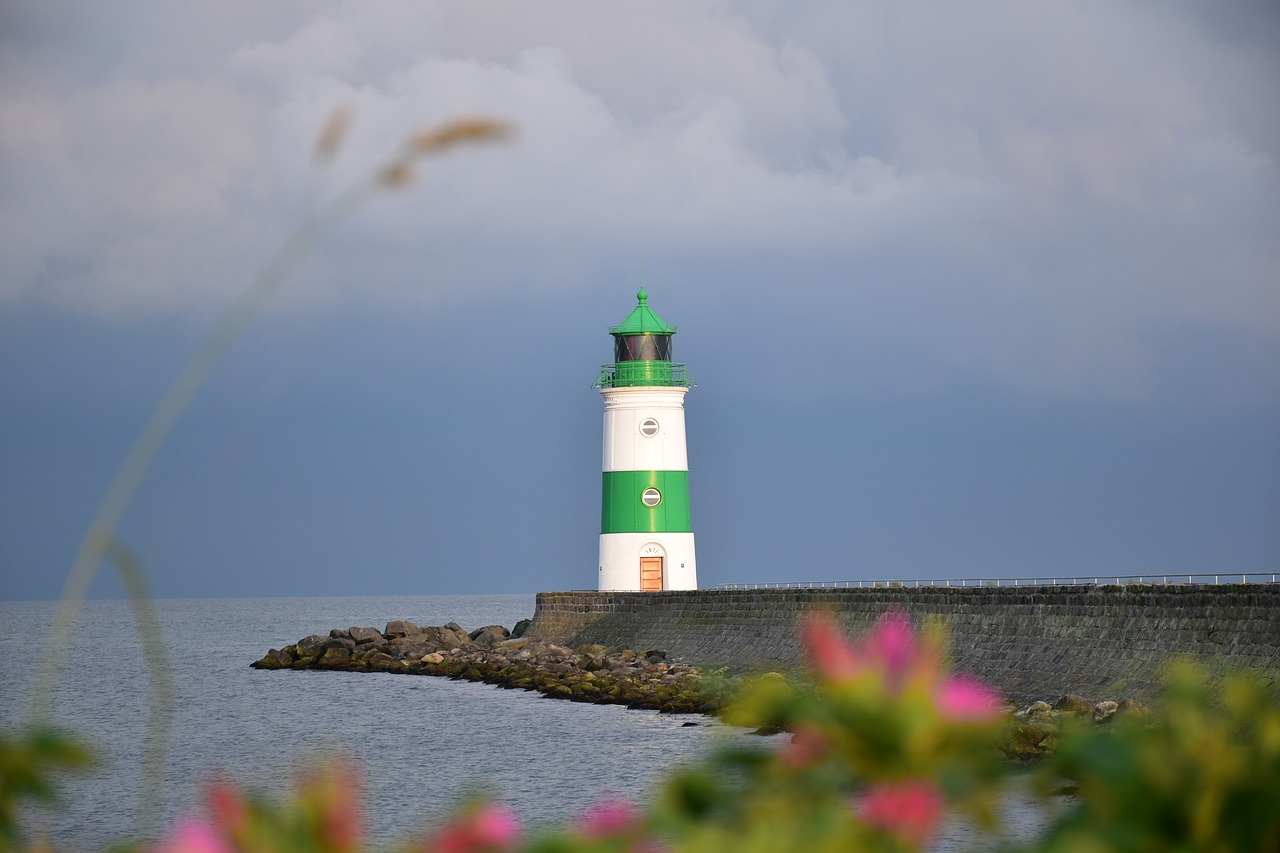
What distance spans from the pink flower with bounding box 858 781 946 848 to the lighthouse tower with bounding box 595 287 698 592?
30.6 m

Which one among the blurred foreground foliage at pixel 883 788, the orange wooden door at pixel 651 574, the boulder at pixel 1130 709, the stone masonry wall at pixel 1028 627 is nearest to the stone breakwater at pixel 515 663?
the stone masonry wall at pixel 1028 627

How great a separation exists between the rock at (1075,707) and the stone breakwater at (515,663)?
385 centimetres

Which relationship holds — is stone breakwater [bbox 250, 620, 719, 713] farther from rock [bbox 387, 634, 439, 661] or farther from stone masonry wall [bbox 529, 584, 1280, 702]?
stone masonry wall [bbox 529, 584, 1280, 702]

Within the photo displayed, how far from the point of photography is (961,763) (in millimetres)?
1608

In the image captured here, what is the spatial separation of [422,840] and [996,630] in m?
20.8

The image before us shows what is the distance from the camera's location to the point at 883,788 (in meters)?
1.58

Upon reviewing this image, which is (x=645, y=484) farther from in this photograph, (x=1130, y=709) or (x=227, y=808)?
(x=227, y=808)

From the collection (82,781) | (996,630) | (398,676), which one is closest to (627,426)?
(398,676)

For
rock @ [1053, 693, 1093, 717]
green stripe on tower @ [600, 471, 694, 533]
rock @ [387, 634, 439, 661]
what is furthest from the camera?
rock @ [387, 634, 439, 661]

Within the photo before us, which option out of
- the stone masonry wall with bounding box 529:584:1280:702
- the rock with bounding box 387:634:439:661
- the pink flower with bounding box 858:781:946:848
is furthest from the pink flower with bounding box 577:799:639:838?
the rock with bounding box 387:634:439:661

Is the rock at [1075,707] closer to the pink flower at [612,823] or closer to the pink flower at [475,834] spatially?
the pink flower at [612,823]

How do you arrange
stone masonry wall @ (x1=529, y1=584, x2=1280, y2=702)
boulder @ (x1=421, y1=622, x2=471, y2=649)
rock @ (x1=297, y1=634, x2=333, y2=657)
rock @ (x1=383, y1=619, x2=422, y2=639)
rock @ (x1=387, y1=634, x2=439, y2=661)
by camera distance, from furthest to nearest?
rock @ (x1=297, y1=634, x2=333, y2=657) → rock @ (x1=383, y1=619, x2=422, y2=639) → boulder @ (x1=421, y1=622, x2=471, y2=649) → rock @ (x1=387, y1=634, x2=439, y2=661) → stone masonry wall @ (x1=529, y1=584, x2=1280, y2=702)

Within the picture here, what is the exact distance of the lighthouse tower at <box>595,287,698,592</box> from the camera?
32.3 meters

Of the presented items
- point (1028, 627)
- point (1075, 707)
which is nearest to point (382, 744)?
point (1028, 627)
